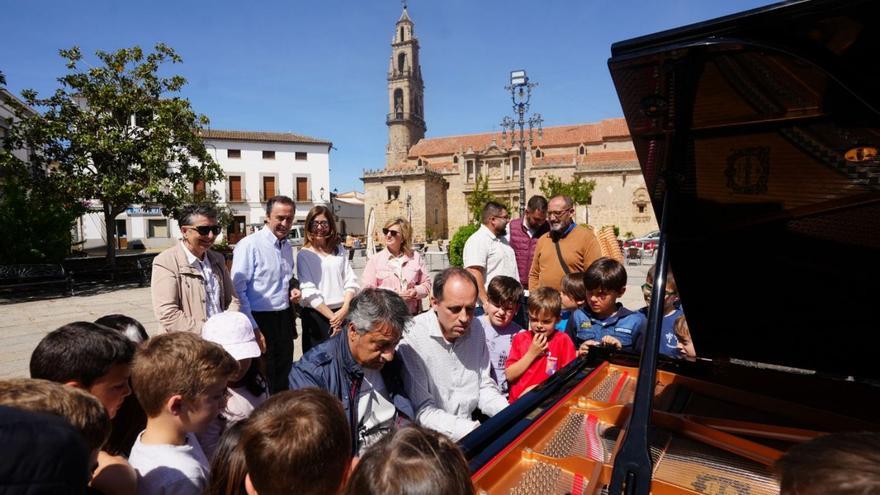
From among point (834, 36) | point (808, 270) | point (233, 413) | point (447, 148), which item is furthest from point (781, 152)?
point (447, 148)

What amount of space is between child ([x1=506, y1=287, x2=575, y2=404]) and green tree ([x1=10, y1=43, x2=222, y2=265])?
43.4ft

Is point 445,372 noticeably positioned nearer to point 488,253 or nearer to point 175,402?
point 175,402

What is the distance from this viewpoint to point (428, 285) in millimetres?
4512

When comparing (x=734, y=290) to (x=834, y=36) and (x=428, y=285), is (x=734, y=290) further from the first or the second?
(x=428, y=285)

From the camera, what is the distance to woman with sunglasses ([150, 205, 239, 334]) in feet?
10.1

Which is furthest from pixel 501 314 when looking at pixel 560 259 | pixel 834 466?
pixel 834 466

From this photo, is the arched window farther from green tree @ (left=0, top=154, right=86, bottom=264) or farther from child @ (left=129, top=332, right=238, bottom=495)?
child @ (left=129, top=332, right=238, bottom=495)

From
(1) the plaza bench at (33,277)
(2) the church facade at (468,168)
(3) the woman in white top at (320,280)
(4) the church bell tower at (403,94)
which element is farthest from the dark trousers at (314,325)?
(4) the church bell tower at (403,94)

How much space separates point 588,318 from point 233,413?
2530mm

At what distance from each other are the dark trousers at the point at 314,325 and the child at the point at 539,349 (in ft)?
5.98

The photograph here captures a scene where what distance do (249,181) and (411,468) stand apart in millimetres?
37584

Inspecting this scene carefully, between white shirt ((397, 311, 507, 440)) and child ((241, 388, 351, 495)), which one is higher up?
child ((241, 388, 351, 495))

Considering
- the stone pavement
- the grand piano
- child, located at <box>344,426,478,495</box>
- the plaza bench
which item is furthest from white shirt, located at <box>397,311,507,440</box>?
the plaza bench

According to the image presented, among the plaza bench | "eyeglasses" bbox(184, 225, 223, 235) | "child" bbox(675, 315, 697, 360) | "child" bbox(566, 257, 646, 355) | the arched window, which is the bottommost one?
the plaza bench
